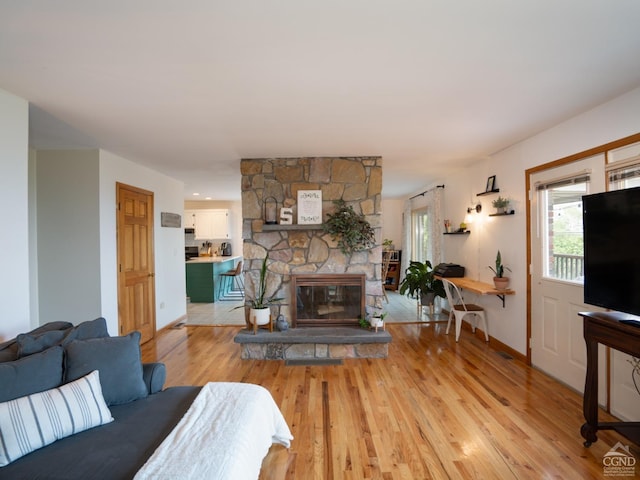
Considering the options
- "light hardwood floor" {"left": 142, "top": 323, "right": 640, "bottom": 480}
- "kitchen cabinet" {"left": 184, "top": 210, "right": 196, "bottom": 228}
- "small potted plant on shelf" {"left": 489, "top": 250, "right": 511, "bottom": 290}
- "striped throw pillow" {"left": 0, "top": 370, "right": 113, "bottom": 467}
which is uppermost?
"kitchen cabinet" {"left": 184, "top": 210, "right": 196, "bottom": 228}

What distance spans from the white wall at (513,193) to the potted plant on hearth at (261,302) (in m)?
2.76

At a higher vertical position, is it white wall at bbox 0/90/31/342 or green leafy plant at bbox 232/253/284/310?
white wall at bbox 0/90/31/342

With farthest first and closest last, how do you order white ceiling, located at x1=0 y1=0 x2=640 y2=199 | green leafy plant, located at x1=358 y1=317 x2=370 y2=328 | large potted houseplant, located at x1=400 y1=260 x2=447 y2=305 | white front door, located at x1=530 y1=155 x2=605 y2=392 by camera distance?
large potted houseplant, located at x1=400 y1=260 x2=447 y2=305 < green leafy plant, located at x1=358 y1=317 x2=370 y2=328 < white front door, located at x1=530 y1=155 x2=605 y2=392 < white ceiling, located at x1=0 y1=0 x2=640 y2=199

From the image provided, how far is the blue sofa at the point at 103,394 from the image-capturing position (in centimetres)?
130

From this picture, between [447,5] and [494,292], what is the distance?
10.1ft

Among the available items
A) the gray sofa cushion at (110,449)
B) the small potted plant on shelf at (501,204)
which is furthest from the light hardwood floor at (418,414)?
the small potted plant on shelf at (501,204)

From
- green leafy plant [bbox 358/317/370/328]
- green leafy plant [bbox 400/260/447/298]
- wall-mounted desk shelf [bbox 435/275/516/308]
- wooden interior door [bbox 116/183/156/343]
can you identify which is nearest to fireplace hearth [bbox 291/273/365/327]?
green leafy plant [bbox 358/317/370/328]

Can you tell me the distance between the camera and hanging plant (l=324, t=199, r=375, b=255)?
366 centimetres

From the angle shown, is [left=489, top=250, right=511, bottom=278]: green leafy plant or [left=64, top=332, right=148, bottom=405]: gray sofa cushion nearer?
[left=64, top=332, right=148, bottom=405]: gray sofa cushion

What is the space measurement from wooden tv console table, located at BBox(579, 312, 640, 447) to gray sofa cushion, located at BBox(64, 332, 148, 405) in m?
2.83

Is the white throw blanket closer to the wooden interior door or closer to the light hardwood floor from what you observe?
the light hardwood floor

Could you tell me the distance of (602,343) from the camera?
194 cm

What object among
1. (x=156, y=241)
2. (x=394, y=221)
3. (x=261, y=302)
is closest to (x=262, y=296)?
(x=261, y=302)

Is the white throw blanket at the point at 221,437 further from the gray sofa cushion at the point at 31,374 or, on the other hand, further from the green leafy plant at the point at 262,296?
the green leafy plant at the point at 262,296
